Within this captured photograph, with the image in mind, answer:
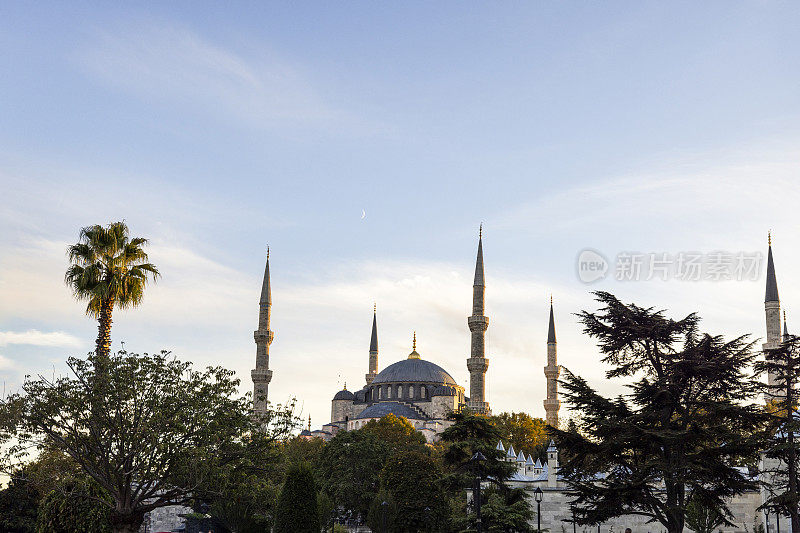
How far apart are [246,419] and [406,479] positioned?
15.7 metres

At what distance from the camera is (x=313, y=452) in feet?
201

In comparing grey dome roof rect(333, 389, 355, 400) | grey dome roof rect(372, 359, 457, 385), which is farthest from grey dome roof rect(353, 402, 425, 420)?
grey dome roof rect(333, 389, 355, 400)

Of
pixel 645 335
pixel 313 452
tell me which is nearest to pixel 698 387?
pixel 645 335

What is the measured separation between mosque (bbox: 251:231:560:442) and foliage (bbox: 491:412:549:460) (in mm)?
1622

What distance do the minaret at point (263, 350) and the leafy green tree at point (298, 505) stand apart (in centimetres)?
4275

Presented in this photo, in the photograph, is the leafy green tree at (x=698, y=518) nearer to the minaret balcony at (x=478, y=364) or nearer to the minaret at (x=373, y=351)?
the minaret balcony at (x=478, y=364)

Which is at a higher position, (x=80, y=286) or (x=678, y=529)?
(x=80, y=286)

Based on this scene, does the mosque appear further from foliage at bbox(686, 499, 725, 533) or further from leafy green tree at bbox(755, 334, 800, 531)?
leafy green tree at bbox(755, 334, 800, 531)

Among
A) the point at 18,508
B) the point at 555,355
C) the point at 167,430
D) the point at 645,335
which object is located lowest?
the point at 18,508

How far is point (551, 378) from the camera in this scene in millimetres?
74500

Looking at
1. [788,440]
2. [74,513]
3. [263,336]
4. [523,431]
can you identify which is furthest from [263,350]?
[788,440]

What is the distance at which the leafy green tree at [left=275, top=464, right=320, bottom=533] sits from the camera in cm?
2566

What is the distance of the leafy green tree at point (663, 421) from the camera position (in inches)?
904

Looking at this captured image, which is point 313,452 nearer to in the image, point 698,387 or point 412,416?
point 412,416
